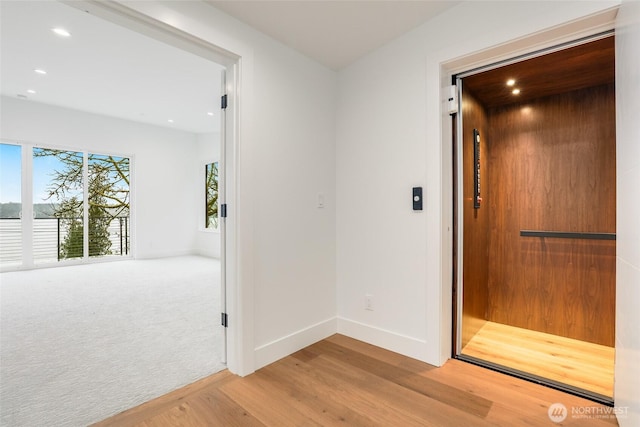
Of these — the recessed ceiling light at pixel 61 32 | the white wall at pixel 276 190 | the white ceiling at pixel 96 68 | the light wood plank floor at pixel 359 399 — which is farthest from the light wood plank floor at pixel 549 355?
the recessed ceiling light at pixel 61 32

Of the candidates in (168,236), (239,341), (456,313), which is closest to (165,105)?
(168,236)

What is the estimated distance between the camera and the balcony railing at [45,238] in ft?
16.4

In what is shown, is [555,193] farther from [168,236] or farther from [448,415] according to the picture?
[168,236]

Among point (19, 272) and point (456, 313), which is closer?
point (456, 313)

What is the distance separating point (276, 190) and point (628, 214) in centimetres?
194

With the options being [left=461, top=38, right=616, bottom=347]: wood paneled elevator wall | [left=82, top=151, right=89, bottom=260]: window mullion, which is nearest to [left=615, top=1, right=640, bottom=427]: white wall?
[left=461, top=38, right=616, bottom=347]: wood paneled elevator wall

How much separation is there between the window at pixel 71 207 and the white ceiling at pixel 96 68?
1.02 meters

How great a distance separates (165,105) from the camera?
5137 mm

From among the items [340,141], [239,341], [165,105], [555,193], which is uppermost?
[165,105]

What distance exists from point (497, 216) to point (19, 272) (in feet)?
23.1

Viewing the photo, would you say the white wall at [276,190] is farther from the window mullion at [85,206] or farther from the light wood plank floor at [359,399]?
the window mullion at [85,206]

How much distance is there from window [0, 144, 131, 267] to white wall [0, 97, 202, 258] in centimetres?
22

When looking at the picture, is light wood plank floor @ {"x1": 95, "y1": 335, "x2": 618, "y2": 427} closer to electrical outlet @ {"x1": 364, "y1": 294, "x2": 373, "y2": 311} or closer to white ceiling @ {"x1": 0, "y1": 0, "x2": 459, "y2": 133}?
electrical outlet @ {"x1": 364, "y1": 294, "x2": 373, "y2": 311}

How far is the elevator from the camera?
2230 millimetres
